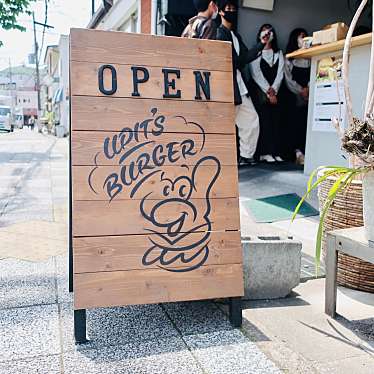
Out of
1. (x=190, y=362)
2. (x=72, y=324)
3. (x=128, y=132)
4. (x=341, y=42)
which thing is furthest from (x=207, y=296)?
(x=341, y=42)

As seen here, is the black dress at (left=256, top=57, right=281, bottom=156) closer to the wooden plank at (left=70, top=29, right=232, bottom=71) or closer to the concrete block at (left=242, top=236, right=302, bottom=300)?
the concrete block at (left=242, top=236, right=302, bottom=300)

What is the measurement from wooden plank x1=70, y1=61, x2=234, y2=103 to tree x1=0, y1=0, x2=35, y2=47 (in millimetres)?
9977

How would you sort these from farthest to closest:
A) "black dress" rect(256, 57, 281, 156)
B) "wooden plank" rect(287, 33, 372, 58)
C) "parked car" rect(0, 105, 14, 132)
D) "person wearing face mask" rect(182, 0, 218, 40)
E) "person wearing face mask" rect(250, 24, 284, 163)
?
"parked car" rect(0, 105, 14, 132), "black dress" rect(256, 57, 281, 156), "person wearing face mask" rect(250, 24, 284, 163), "person wearing face mask" rect(182, 0, 218, 40), "wooden plank" rect(287, 33, 372, 58)

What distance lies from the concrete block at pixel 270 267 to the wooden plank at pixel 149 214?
36cm

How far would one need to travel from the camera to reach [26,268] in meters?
3.27

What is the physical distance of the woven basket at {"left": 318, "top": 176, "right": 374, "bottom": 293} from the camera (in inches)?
111

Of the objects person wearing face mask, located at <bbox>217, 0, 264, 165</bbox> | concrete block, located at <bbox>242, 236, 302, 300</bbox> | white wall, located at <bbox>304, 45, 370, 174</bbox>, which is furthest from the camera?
person wearing face mask, located at <bbox>217, 0, 264, 165</bbox>

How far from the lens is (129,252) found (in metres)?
2.26

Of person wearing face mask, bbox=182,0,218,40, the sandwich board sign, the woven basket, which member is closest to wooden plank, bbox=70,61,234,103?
the sandwich board sign

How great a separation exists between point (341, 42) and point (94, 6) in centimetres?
1188

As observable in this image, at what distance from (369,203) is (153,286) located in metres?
1.23

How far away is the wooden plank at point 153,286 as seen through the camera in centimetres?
217

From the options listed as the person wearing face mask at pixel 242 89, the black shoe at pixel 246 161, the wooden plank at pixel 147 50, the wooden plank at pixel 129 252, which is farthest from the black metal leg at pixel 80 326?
the black shoe at pixel 246 161

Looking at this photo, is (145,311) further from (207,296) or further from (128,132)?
(128,132)
